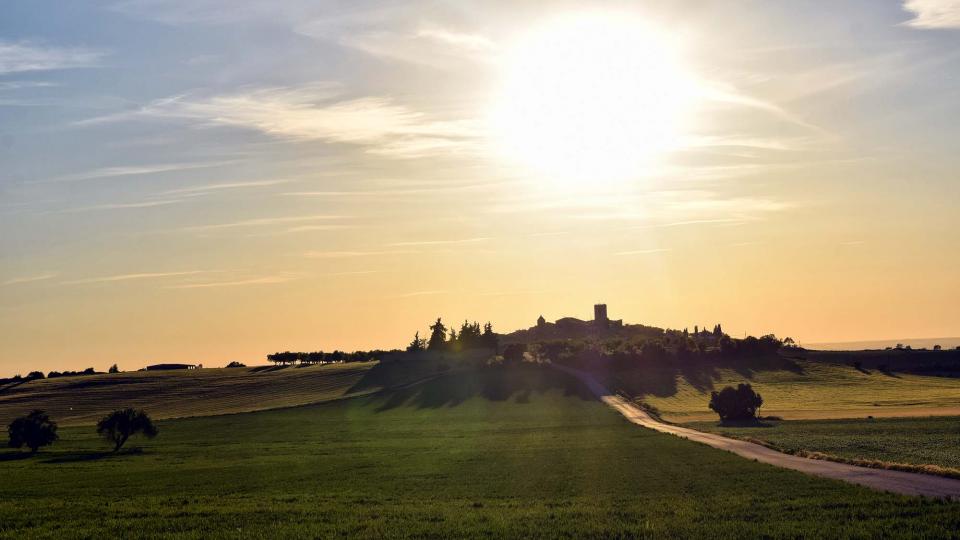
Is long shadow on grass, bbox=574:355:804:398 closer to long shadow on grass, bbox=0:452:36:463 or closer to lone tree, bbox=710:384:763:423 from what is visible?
lone tree, bbox=710:384:763:423

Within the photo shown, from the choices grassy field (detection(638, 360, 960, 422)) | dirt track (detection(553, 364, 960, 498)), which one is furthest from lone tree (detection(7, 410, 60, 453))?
grassy field (detection(638, 360, 960, 422))

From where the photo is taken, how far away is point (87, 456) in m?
97.1

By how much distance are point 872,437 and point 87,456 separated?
263 feet

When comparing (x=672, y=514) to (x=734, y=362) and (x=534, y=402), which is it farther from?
(x=734, y=362)

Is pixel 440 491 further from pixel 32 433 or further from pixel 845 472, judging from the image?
Answer: pixel 32 433

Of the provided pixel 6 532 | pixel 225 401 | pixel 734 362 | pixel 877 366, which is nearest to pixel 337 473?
pixel 6 532

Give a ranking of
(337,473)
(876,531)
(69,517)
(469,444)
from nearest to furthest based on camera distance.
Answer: (876,531), (69,517), (337,473), (469,444)

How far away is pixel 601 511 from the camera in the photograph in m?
42.6

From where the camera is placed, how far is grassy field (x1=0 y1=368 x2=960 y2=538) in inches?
1538

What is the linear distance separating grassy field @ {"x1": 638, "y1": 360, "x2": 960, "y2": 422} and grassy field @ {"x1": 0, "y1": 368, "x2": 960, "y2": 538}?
32.7m

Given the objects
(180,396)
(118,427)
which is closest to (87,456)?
(118,427)

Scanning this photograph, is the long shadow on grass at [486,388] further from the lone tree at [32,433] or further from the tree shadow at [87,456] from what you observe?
the lone tree at [32,433]

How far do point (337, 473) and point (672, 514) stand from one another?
109ft

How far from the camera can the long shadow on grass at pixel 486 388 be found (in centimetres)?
15800
